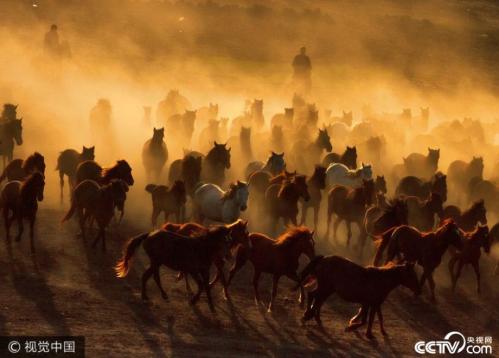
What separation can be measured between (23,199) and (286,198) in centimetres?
574

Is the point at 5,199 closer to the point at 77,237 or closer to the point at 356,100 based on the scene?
the point at 77,237

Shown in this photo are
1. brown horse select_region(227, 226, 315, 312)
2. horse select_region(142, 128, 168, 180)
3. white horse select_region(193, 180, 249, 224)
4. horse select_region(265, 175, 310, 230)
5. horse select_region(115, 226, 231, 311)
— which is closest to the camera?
horse select_region(115, 226, 231, 311)

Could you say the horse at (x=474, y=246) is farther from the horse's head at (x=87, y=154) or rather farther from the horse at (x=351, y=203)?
the horse's head at (x=87, y=154)

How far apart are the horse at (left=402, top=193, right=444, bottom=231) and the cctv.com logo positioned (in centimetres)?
479

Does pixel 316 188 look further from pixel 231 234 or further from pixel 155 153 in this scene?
pixel 231 234

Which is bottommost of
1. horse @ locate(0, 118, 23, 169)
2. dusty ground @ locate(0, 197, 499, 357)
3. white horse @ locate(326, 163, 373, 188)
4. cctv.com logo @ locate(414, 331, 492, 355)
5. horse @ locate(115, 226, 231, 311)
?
cctv.com logo @ locate(414, 331, 492, 355)

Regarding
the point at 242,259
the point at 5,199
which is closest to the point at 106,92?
the point at 5,199

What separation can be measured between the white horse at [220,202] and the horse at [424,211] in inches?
152

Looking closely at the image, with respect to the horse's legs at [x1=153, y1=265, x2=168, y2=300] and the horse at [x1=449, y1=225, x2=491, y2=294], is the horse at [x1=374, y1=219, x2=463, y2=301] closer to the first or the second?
the horse at [x1=449, y1=225, x2=491, y2=294]

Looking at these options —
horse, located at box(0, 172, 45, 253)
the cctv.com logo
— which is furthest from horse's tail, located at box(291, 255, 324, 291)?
horse, located at box(0, 172, 45, 253)

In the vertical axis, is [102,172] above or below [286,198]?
above

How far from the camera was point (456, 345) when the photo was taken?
50.6 ft

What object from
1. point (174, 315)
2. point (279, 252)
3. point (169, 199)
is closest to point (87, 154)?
point (169, 199)

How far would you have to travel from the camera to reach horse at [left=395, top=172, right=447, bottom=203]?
22328 millimetres
